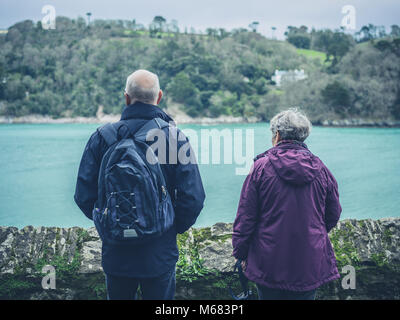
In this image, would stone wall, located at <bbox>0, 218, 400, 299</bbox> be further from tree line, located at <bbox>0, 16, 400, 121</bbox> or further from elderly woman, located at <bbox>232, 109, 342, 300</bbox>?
tree line, located at <bbox>0, 16, 400, 121</bbox>

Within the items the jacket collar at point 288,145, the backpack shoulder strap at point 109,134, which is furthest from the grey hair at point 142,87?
the jacket collar at point 288,145

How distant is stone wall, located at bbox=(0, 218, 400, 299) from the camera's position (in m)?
2.34

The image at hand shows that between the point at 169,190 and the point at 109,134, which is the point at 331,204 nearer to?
the point at 169,190

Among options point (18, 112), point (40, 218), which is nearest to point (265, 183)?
point (40, 218)

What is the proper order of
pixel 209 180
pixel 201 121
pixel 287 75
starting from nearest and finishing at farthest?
pixel 209 180
pixel 201 121
pixel 287 75

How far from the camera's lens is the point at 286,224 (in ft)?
6.02

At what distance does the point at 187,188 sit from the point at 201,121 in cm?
7162

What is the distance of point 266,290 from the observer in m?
1.89

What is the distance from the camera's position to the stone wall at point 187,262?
234 centimetres

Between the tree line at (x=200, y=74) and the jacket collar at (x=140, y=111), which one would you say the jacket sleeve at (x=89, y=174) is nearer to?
the jacket collar at (x=140, y=111)

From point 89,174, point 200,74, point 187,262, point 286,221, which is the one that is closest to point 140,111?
point 89,174

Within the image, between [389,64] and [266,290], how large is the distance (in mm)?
67128

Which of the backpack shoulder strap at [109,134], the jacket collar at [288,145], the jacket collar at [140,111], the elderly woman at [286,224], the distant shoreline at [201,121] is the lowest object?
the distant shoreline at [201,121]

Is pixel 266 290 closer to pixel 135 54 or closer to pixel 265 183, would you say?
pixel 265 183
